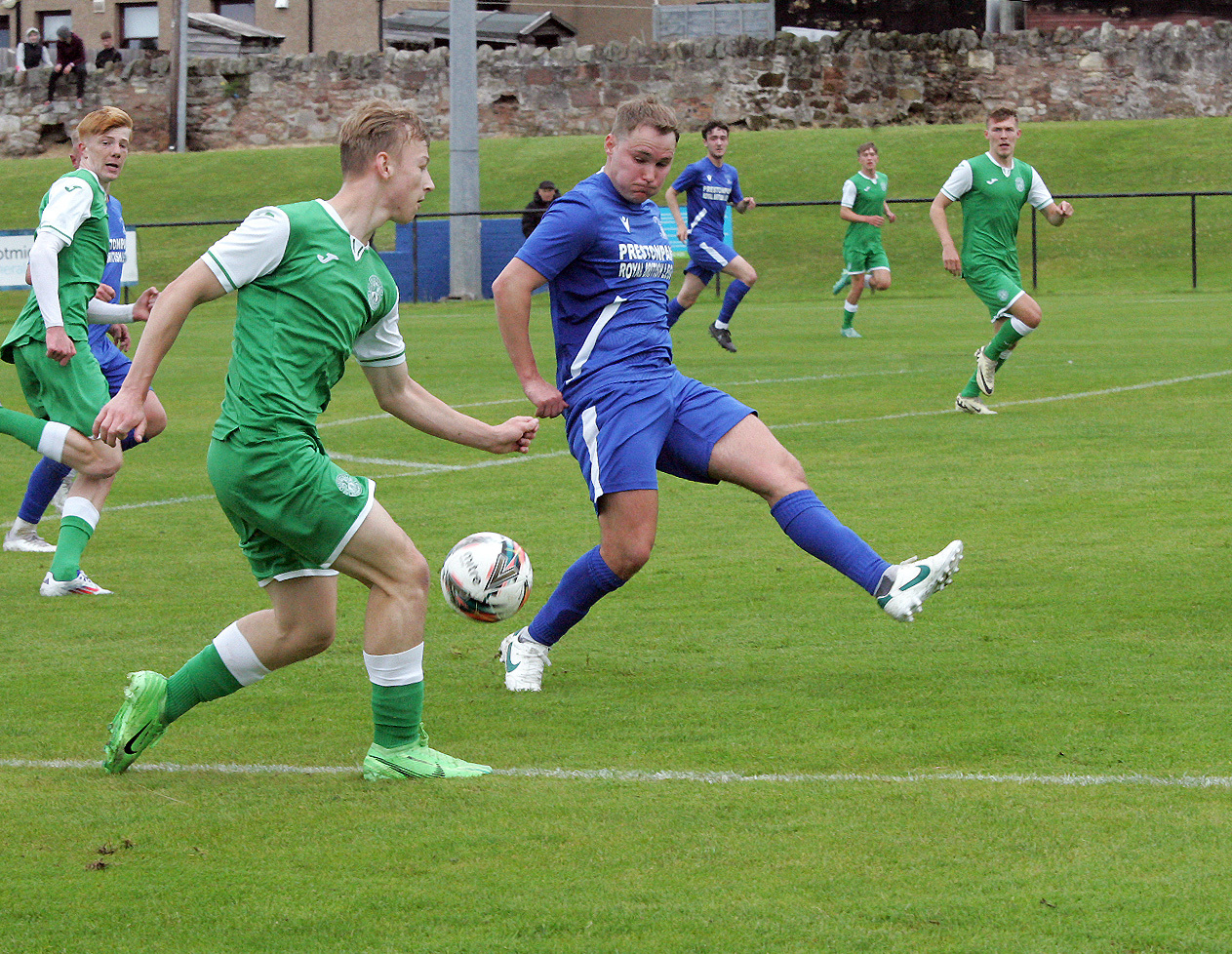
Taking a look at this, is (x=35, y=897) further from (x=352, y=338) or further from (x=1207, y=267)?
(x=1207, y=267)

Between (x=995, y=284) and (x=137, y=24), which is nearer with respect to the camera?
(x=995, y=284)

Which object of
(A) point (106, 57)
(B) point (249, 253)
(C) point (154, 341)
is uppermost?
(A) point (106, 57)

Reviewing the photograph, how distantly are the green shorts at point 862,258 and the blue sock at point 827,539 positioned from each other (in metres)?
15.7

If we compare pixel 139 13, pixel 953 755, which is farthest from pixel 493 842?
pixel 139 13

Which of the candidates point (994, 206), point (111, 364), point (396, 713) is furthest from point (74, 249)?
point (994, 206)

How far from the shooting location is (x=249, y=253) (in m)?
4.30

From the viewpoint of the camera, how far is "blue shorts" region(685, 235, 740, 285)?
1770 cm

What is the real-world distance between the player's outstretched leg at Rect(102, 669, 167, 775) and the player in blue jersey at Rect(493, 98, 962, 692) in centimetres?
A: 137

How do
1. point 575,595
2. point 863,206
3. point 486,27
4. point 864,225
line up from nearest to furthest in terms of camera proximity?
point 575,595 → point 864,225 → point 863,206 → point 486,27

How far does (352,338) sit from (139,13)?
60503mm

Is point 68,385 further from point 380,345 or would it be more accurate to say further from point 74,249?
point 380,345

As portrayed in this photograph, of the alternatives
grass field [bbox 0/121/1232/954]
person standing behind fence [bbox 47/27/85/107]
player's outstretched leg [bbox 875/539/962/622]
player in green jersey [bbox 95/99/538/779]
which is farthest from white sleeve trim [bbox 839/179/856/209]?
person standing behind fence [bbox 47/27/85/107]

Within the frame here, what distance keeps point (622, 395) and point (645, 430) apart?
0.15 meters

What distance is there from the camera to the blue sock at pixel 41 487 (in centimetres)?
844
